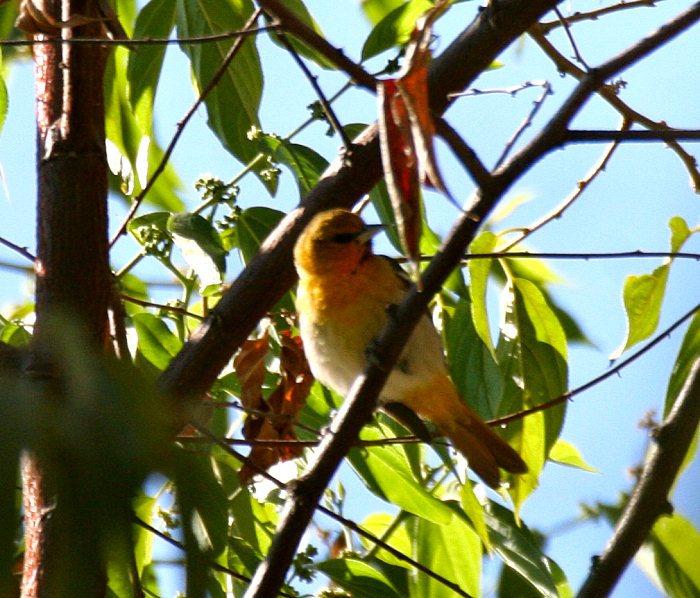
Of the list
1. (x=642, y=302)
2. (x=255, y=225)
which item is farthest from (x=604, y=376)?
(x=255, y=225)

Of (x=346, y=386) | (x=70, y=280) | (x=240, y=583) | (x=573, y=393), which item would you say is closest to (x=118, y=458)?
(x=70, y=280)

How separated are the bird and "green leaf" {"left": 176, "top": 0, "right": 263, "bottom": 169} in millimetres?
415

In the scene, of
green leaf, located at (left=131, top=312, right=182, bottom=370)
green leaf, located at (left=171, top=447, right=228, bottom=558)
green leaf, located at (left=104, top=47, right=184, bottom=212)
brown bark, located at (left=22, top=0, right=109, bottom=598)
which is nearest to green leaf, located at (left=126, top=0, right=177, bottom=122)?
green leaf, located at (left=104, top=47, right=184, bottom=212)

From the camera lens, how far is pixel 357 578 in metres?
2.44

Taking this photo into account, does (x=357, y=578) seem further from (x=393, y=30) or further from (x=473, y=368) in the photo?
(x=393, y=30)

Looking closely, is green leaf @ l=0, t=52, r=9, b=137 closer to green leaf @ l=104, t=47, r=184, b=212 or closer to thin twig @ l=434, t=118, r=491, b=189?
green leaf @ l=104, t=47, r=184, b=212

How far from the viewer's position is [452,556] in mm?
2598

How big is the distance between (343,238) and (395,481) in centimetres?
97

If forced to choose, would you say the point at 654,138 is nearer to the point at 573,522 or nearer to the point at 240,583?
the point at 573,522

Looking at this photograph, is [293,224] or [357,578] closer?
[293,224]

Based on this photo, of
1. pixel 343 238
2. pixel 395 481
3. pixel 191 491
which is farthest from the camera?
pixel 343 238

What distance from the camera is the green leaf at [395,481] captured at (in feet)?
8.07

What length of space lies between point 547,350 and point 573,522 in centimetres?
53

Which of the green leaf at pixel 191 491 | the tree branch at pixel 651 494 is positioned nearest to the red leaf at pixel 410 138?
the green leaf at pixel 191 491
